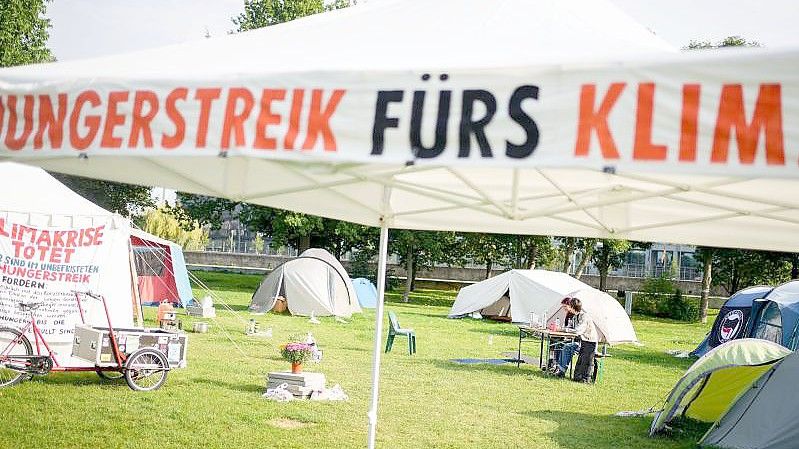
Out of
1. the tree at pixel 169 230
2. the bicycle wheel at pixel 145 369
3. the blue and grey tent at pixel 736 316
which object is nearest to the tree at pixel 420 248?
the tree at pixel 169 230

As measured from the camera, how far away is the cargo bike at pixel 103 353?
9148 millimetres

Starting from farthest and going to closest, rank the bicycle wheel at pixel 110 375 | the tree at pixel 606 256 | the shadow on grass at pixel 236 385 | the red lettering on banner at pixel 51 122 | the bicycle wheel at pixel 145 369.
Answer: the tree at pixel 606 256 → the shadow on grass at pixel 236 385 → the bicycle wheel at pixel 110 375 → the bicycle wheel at pixel 145 369 → the red lettering on banner at pixel 51 122

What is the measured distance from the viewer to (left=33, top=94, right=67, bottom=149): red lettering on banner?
341 centimetres

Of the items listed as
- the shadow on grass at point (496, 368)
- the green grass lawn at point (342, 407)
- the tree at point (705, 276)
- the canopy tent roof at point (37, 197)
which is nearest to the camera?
the green grass lawn at point (342, 407)

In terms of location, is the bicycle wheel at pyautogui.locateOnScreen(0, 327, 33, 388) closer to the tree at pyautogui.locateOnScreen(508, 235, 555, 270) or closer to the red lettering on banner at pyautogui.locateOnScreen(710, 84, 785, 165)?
the red lettering on banner at pyautogui.locateOnScreen(710, 84, 785, 165)

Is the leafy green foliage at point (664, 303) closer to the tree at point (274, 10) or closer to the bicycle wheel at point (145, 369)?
the tree at point (274, 10)

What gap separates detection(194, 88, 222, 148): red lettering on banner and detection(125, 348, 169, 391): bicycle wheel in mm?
6865

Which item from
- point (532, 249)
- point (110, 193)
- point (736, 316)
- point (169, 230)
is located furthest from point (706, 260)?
point (169, 230)

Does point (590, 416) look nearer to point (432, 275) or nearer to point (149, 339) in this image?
point (149, 339)

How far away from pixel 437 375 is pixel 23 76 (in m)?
10.0

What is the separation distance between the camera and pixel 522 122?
279cm

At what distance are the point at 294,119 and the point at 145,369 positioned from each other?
23.6 feet

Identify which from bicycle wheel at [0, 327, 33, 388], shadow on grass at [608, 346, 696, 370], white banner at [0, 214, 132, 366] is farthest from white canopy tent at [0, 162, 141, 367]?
shadow on grass at [608, 346, 696, 370]

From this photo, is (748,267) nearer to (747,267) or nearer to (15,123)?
(747,267)
